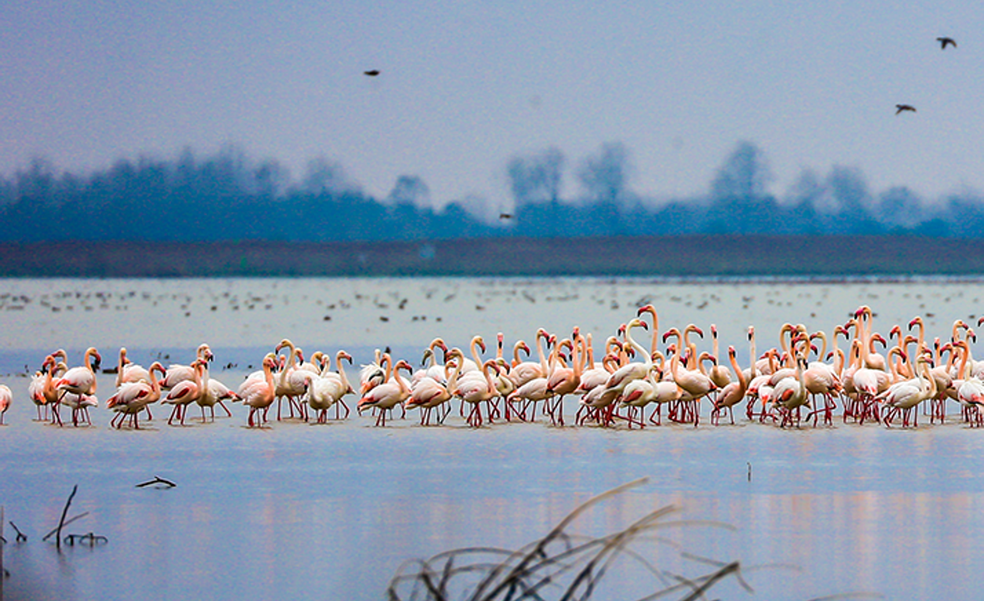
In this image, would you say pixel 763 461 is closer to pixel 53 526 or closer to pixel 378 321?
pixel 53 526

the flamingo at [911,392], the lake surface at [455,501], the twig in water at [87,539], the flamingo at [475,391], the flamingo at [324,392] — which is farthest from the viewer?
the flamingo at [324,392]

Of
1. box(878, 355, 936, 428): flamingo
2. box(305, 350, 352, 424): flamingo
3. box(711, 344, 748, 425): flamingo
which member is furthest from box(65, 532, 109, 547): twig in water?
box(878, 355, 936, 428): flamingo

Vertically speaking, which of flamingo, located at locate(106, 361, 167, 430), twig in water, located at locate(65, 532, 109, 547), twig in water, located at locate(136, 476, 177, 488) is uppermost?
flamingo, located at locate(106, 361, 167, 430)

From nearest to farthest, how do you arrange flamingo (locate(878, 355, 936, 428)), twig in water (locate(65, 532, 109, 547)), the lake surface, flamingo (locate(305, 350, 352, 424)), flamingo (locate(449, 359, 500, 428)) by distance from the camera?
the lake surface
twig in water (locate(65, 532, 109, 547))
flamingo (locate(878, 355, 936, 428))
flamingo (locate(449, 359, 500, 428))
flamingo (locate(305, 350, 352, 424))

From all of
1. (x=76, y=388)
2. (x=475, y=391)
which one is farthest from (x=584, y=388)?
(x=76, y=388)

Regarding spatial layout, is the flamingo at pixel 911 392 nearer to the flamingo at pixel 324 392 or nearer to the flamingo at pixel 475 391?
the flamingo at pixel 475 391

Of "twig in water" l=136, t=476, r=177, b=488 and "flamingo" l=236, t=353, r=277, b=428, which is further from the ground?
"flamingo" l=236, t=353, r=277, b=428

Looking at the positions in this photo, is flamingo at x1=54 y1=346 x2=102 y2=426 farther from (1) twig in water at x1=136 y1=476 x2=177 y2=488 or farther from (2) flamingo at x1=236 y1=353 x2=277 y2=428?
(1) twig in water at x1=136 y1=476 x2=177 y2=488

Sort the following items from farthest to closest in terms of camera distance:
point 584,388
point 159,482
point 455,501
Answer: point 584,388, point 159,482, point 455,501

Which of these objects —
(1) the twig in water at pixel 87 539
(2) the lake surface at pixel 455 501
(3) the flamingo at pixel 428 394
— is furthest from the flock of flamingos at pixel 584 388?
(1) the twig in water at pixel 87 539

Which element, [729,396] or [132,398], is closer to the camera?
[132,398]

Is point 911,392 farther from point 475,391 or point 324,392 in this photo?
point 324,392

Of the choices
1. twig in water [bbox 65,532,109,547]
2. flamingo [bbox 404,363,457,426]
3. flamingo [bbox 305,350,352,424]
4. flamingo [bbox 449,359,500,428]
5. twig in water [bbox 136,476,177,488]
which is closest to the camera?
twig in water [bbox 65,532,109,547]

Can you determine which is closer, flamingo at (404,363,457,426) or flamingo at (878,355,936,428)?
flamingo at (878,355,936,428)
